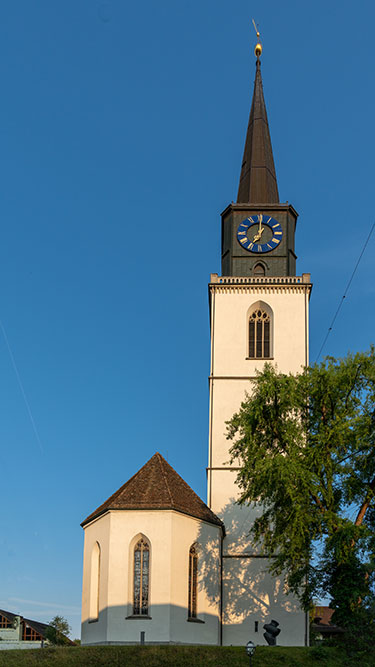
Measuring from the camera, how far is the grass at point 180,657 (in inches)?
1229

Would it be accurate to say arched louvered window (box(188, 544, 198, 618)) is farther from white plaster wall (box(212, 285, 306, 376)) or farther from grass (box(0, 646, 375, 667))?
white plaster wall (box(212, 285, 306, 376))

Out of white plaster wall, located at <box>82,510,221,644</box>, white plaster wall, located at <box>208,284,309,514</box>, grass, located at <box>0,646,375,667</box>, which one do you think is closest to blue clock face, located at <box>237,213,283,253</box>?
white plaster wall, located at <box>208,284,309,514</box>

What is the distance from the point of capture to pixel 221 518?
42.8 m

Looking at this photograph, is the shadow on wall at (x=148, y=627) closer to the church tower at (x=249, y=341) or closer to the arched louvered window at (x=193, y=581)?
the arched louvered window at (x=193, y=581)

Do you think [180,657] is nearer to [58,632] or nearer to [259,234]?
[259,234]

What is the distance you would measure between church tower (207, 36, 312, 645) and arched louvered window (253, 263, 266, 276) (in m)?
0.06

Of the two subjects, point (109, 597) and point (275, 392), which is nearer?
point (275, 392)

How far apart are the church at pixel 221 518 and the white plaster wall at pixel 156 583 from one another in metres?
0.05

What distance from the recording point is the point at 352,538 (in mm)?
31266

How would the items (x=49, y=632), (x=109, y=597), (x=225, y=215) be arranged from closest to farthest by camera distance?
(x=109, y=597) → (x=225, y=215) → (x=49, y=632)

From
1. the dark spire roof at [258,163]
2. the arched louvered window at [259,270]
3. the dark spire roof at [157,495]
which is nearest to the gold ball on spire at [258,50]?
the dark spire roof at [258,163]

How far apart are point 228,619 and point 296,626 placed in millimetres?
3359

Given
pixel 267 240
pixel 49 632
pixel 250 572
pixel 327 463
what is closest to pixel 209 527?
pixel 250 572

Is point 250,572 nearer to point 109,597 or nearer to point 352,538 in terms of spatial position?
point 109,597
